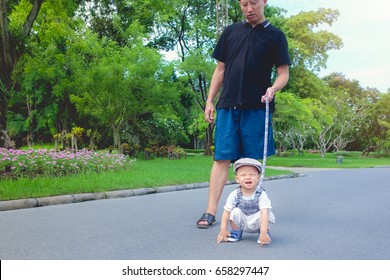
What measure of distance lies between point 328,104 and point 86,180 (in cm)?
2720

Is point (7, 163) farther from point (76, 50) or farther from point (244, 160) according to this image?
point (76, 50)

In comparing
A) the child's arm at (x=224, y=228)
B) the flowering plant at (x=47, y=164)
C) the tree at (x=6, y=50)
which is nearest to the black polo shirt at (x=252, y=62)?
the child's arm at (x=224, y=228)

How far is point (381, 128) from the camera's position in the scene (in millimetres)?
34375

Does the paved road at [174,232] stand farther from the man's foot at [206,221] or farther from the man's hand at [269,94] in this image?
the man's hand at [269,94]

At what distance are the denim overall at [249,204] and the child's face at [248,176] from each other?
0.12 meters

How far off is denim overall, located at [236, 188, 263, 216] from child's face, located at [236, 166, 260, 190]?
0.12 metres

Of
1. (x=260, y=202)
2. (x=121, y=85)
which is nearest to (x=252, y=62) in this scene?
(x=260, y=202)

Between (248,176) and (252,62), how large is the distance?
1036 millimetres

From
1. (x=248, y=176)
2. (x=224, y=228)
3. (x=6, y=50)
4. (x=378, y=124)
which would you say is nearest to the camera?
(x=248, y=176)

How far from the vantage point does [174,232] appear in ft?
14.2

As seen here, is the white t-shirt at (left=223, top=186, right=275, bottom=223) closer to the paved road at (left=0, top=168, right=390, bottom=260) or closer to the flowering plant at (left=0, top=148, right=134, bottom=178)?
the paved road at (left=0, top=168, right=390, bottom=260)

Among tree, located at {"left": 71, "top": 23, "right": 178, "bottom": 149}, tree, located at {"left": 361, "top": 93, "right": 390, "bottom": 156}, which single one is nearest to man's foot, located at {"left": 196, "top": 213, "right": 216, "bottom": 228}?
tree, located at {"left": 71, "top": 23, "right": 178, "bottom": 149}

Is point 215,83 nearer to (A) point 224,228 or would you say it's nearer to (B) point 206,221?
→ (B) point 206,221
